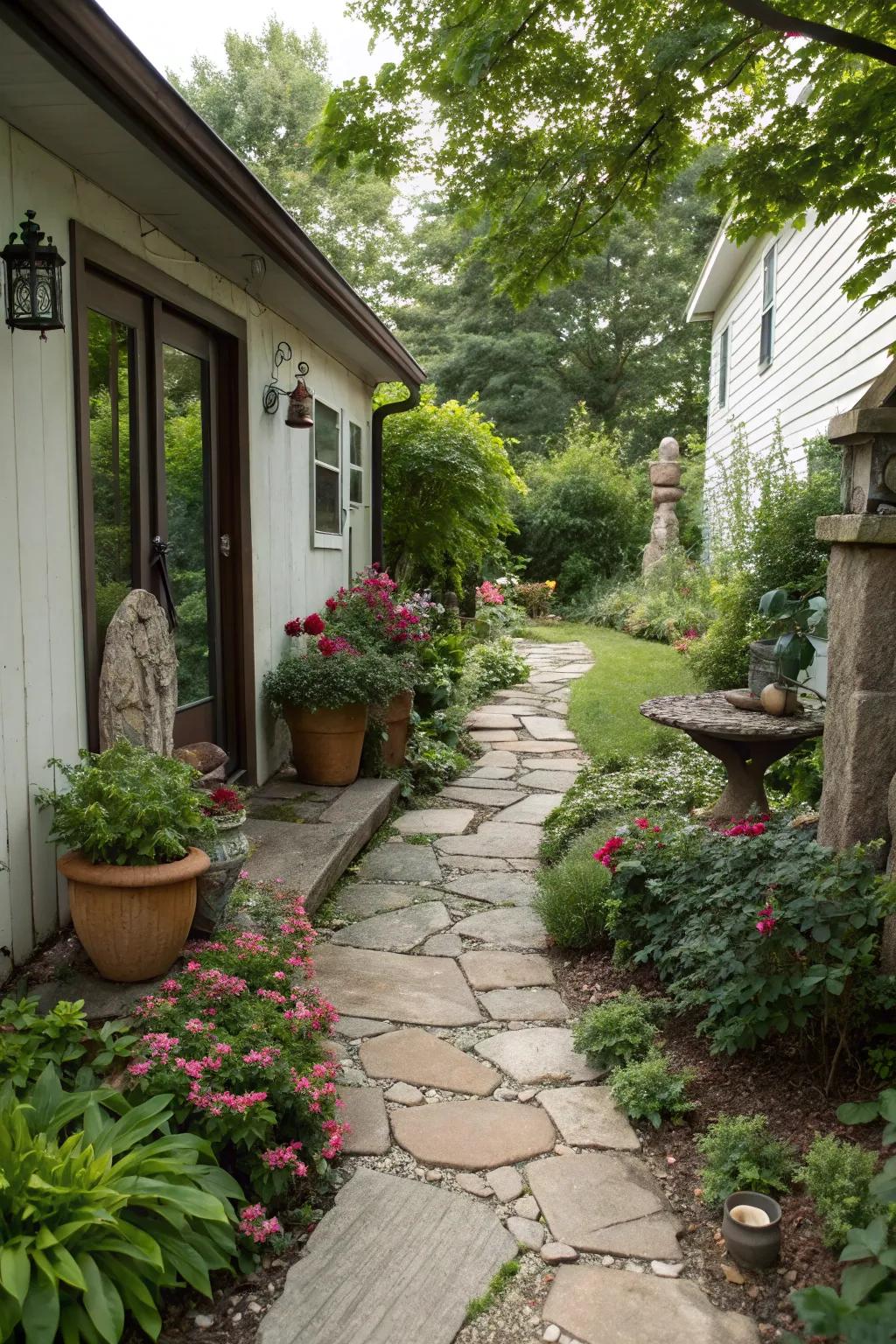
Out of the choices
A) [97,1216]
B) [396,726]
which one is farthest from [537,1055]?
[396,726]

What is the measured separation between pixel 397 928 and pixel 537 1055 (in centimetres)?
108

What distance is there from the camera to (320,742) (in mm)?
5418

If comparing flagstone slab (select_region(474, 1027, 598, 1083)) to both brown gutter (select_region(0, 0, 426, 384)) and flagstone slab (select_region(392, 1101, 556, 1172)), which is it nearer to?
flagstone slab (select_region(392, 1101, 556, 1172))

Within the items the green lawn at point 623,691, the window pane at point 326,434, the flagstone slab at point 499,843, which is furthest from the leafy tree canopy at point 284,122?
the flagstone slab at point 499,843

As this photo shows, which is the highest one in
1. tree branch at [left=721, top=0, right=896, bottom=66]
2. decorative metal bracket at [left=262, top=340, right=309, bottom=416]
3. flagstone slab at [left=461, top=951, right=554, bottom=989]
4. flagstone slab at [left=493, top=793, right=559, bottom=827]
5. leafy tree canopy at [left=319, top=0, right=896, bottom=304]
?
leafy tree canopy at [left=319, top=0, right=896, bottom=304]

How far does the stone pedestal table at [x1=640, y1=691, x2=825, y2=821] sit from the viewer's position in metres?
4.03

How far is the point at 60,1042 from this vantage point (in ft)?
7.73

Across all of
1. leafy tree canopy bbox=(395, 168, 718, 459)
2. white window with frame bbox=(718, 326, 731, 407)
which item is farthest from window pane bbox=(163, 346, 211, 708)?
leafy tree canopy bbox=(395, 168, 718, 459)

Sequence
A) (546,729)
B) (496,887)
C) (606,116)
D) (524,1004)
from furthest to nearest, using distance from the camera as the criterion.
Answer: (546,729) → (496,887) → (606,116) → (524,1004)

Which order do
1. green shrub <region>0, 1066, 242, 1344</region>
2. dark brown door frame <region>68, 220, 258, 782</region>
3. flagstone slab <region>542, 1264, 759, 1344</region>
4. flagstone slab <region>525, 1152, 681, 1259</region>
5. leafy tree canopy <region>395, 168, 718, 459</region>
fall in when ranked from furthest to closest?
leafy tree canopy <region>395, 168, 718, 459</region>, dark brown door frame <region>68, 220, 258, 782</region>, flagstone slab <region>525, 1152, 681, 1259</region>, flagstone slab <region>542, 1264, 759, 1344</region>, green shrub <region>0, 1066, 242, 1344</region>

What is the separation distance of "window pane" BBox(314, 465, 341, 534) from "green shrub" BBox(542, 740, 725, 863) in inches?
103

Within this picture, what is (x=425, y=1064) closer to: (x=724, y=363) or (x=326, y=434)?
(x=326, y=434)

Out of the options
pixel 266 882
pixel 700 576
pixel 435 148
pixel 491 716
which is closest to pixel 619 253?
pixel 700 576

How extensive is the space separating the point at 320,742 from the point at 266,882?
68.0 inches
